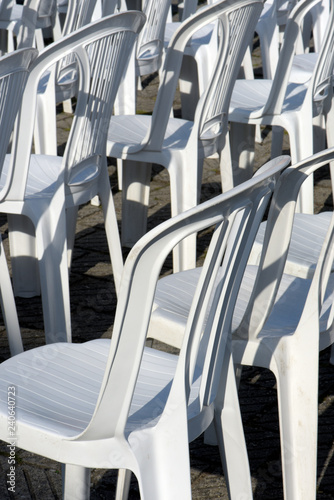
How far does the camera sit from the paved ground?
2.69m

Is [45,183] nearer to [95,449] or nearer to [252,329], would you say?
[252,329]

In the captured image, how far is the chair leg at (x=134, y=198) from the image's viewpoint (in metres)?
4.34

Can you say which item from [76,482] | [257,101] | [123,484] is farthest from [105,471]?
[257,101]

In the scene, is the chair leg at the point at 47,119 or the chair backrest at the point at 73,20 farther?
the chair backrest at the point at 73,20

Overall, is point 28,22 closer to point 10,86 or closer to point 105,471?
point 10,86

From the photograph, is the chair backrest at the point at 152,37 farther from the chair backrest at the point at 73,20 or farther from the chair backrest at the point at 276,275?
Answer: the chair backrest at the point at 276,275

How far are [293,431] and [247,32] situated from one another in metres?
2.04

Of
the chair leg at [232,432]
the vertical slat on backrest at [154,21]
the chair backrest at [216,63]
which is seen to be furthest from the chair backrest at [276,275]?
the vertical slat on backrest at [154,21]

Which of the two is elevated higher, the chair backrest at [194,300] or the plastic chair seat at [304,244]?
the chair backrest at [194,300]

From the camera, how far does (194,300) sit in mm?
1738

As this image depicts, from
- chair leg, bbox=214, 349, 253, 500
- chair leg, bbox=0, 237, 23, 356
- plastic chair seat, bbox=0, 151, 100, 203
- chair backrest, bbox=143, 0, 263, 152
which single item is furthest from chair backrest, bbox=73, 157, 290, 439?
chair backrest, bbox=143, 0, 263, 152

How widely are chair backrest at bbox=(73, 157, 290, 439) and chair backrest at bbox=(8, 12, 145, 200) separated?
3.86 ft

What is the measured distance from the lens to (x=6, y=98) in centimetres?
265

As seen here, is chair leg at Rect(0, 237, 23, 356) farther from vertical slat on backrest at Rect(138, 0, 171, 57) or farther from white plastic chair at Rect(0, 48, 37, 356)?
vertical slat on backrest at Rect(138, 0, 171, 57)
